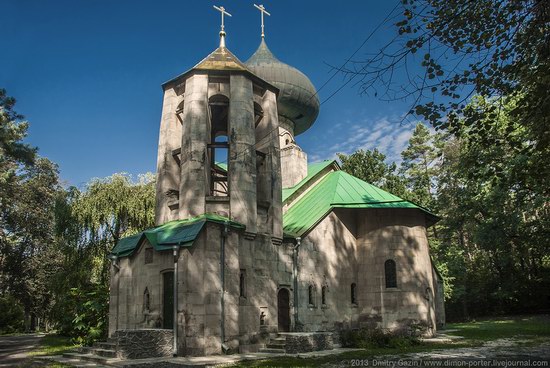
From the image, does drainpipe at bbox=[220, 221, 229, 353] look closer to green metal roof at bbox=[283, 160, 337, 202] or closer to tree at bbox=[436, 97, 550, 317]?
green metal roof at bbox=[283, 160, 337, 202]

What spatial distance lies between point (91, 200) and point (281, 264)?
36.2ft

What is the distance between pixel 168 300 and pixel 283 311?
15.4 feet

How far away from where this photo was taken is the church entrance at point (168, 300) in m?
15.4

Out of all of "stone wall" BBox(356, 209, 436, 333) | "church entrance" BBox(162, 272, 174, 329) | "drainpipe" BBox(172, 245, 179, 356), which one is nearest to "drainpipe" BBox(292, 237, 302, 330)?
"stone wall" BBox(356, 209, 436, 333)

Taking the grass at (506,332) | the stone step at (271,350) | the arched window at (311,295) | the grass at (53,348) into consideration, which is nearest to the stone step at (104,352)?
the grass at (53,348)

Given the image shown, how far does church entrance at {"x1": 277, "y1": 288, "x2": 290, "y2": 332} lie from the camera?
59.5 ft

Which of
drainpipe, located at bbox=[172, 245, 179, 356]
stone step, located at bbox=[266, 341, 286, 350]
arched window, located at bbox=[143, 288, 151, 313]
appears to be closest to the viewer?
drainpipe, located at bbox=[172, 245, 179, 356]

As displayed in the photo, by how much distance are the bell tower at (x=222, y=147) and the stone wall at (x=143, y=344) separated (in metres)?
4.19

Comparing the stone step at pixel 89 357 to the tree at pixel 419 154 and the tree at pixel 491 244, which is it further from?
the tree at pixel 419 154

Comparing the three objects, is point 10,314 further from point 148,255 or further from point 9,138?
point 148,255

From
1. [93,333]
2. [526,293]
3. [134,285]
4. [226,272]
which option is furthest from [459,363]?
[526,293]

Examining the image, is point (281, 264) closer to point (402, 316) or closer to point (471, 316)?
point (402, 316)

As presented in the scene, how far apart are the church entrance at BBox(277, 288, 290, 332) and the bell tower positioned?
2.21m

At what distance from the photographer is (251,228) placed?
55.3ft
